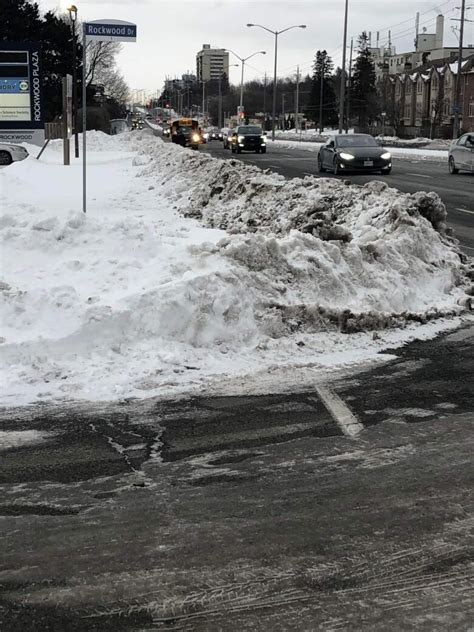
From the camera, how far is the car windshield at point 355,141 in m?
27.1

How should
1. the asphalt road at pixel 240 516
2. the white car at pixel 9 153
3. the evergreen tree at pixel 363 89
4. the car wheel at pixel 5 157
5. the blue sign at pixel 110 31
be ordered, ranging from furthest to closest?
the evergreen tree at pixel 363 89
the car wheel at pixel 5 157
the white car at pixel 9 153
the blue sign at pixel 110 31
the asphalt road at pixel 240 516

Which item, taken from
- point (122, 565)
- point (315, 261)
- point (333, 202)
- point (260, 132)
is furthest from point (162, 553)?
point (260, 132)

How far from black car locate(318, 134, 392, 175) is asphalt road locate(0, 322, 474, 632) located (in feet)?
70.9

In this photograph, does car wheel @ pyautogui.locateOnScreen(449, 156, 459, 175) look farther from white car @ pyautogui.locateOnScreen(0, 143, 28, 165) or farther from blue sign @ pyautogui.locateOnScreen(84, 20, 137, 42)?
blue sign @ pyautogui.locateOnScreen(84, 20, 137, 42)

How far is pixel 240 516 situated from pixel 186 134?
55.2m

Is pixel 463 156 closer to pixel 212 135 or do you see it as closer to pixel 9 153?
pixel 9 153

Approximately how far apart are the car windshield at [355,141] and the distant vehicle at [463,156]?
327 centimetres

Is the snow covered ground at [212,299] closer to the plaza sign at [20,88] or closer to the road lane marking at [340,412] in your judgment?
the road lane marking at [340,412]

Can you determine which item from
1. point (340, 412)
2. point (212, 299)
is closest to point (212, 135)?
point (212, 299)

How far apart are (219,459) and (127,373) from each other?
1.66 m

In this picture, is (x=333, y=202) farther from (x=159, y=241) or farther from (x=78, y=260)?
(x=78, y=260)

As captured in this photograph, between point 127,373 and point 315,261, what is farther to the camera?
point 315,261

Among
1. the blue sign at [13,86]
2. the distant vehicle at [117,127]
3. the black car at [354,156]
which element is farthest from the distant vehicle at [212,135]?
the black car at [354,156]

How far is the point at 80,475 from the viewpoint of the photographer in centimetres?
424
